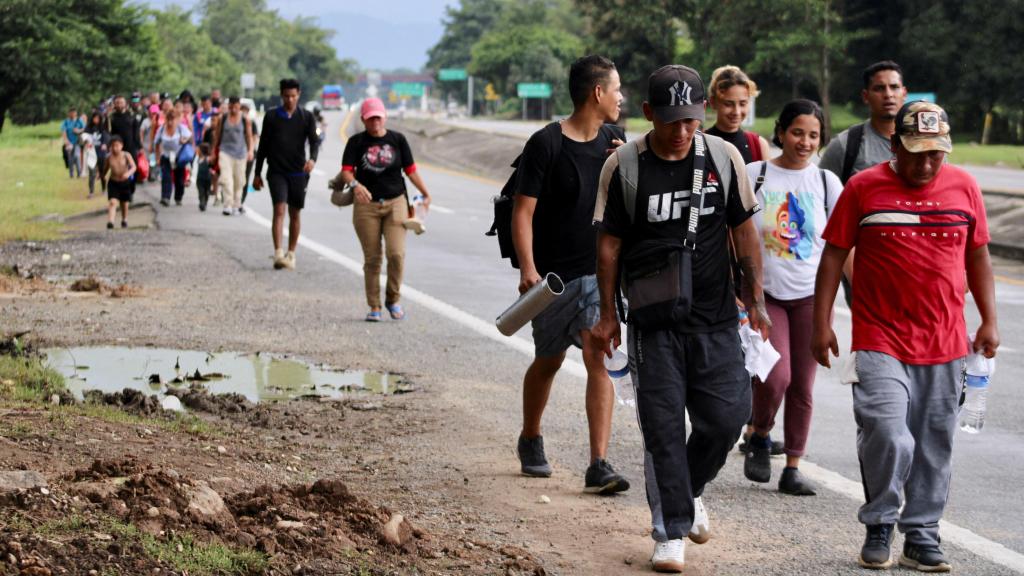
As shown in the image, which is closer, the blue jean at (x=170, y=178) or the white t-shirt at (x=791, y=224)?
the white t-shirt at (x=791, y=224)

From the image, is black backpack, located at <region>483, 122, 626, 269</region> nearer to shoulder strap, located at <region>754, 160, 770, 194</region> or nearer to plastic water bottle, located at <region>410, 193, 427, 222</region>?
shoulder strap, located at <region>754, 160, 770, 194</region>

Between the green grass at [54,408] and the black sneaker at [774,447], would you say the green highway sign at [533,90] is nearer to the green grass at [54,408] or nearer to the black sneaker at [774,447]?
the green grass at [54,408]

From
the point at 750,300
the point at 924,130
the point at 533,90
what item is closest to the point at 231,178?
the point at 750,300

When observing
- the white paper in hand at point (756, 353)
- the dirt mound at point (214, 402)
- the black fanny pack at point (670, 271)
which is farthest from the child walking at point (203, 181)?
the black fanny pack at point (670, 271)

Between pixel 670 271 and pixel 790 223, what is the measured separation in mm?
1606

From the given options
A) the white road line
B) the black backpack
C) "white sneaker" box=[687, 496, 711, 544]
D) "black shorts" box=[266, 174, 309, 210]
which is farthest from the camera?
"black shorts" box=[266, 174, 309, 210]

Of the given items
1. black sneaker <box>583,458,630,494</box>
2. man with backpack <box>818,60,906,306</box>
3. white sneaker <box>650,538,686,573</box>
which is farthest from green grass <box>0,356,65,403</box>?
man with backpack <box>818,60,906,306</box>

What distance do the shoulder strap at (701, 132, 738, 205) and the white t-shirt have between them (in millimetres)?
1315

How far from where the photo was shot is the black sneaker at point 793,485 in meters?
6.89

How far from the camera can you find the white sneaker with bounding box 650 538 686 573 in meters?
5.56

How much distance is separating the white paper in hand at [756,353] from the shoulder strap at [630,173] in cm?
80

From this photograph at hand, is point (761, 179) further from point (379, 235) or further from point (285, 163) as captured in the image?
point (285, 163)

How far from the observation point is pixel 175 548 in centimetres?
495

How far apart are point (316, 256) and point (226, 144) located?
5.45 meters
